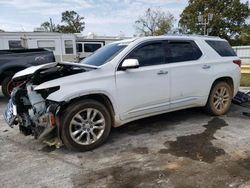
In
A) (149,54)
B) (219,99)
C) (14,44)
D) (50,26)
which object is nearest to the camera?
(149,54)

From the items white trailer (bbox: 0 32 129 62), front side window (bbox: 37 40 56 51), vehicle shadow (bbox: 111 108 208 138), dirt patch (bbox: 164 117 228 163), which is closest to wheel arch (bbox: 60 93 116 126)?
vehicle shadow (bbox: 111 108 208 138)

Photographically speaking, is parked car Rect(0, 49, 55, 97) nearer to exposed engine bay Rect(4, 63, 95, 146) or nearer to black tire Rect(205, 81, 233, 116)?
A: exposed engine bay Rect(4, 63, 95, 146)

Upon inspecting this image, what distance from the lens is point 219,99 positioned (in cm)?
622

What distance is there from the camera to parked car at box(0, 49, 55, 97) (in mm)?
8914

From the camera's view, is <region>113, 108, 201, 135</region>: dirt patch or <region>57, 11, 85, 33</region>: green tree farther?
<region>57, 11, 85, 33</region>: green tree

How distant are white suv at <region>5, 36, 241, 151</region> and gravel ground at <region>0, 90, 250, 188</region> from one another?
356 millimetres

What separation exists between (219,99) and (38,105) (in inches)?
148

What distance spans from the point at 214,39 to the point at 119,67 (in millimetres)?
2609

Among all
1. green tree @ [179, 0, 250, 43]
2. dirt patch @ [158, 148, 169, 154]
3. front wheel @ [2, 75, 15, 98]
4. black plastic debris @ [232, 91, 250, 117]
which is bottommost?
dirt patch @ [158, 148, 169, 154]

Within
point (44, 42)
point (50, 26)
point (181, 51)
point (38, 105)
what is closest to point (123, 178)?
point (38, 105)

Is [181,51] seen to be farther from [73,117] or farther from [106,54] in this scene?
[73,117]

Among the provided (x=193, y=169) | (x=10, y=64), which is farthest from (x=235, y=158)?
(x=10, y=64)

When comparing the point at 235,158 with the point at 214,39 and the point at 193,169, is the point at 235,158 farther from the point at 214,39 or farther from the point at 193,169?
the point at 214,39

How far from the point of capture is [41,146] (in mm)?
4871
